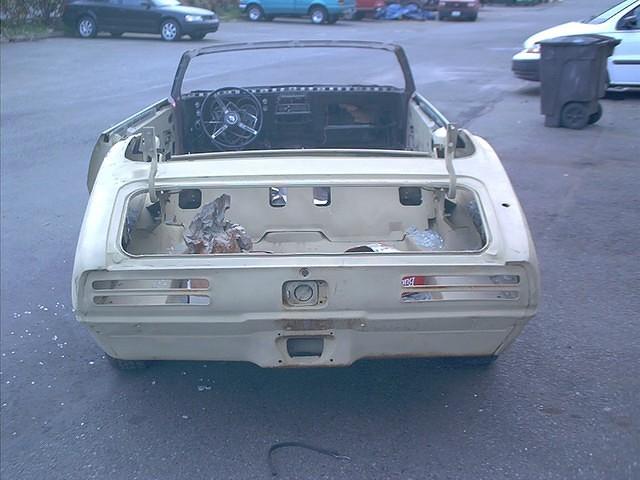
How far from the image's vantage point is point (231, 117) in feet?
19.1

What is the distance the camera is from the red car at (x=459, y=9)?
35.0 meters

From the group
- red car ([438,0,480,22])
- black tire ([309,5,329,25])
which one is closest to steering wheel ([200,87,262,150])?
black tire ([309,5,329,25])

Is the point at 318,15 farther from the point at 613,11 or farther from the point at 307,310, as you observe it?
the point at 307,310

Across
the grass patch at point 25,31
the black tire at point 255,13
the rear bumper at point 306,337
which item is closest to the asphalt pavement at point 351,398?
the rear bumper at point 306,337

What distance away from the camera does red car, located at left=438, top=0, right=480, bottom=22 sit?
115 ft

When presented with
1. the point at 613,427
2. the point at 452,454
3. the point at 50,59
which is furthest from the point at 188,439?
the point at 50,59

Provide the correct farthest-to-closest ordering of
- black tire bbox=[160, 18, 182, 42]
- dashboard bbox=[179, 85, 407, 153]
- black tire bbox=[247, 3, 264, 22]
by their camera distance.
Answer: black tire bbox=[247, 3, 264, 22]
black tire bbox=[160, 18, 182, 42]
dashboard bbox=[179, 85, 407, 153]

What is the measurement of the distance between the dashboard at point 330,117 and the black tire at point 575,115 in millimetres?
5978

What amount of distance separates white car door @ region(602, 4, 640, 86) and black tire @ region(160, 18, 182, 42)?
577 inches

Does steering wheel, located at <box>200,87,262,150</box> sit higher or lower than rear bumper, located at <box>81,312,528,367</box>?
higher

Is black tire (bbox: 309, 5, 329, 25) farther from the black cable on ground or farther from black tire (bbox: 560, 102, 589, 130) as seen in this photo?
the black cable on ground

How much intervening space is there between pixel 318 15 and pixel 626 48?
19.8 m

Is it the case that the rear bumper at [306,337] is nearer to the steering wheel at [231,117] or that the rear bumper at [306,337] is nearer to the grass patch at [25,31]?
the steering wheel at [231,117]

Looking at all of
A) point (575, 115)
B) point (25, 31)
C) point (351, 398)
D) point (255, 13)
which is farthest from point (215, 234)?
point (255, 13)
